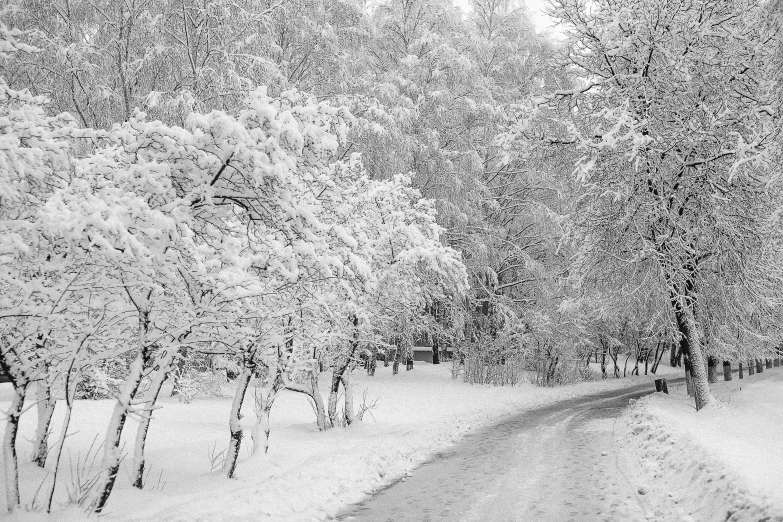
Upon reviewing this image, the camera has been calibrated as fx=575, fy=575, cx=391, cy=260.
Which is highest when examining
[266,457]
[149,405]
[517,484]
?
[149,405]

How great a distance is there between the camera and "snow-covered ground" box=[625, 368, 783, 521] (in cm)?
610

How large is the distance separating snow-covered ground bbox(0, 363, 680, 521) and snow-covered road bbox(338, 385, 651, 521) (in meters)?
0.53

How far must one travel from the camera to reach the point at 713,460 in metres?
7.64

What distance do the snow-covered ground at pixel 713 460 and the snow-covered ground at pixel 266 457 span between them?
12.8ft

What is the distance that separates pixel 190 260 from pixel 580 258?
38.5 ft

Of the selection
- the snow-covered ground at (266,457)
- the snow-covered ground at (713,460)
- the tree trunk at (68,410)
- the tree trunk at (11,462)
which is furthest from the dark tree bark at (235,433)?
the snow-covered ground at (713,460)

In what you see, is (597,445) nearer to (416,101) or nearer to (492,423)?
(492,423)

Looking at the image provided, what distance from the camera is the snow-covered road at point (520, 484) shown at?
22.6 ft

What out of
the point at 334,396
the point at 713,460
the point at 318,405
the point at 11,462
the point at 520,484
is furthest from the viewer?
the point at 334,396

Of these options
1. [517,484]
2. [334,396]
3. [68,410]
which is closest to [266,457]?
[334,396]

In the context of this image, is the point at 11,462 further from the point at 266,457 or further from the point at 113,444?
the point at 266,457

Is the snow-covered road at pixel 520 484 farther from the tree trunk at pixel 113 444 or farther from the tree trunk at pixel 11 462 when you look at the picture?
the tree trunk at pixel 11 462

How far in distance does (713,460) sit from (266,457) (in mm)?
6582

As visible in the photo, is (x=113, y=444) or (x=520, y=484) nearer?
(x=113, y=444)
